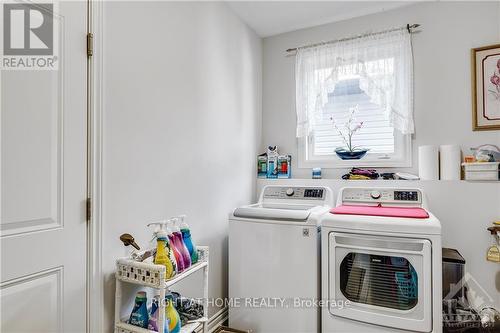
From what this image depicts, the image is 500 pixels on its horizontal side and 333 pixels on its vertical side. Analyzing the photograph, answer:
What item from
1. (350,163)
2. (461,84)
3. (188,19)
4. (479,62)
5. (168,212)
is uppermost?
(188,19)

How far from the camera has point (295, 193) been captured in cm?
243

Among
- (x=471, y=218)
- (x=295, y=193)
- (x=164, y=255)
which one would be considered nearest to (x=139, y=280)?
(x=164, y=255)

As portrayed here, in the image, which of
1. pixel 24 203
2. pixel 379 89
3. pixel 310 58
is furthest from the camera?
pixel 310 58

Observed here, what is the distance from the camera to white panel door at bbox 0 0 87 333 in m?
1.02

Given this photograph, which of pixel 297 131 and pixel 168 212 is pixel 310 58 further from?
pixel 168 212

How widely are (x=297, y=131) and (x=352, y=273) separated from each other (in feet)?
4.57

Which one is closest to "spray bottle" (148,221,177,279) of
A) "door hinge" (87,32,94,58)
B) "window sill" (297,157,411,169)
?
"door hinge" (87,32,94,58)

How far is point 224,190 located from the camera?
2.29 metres

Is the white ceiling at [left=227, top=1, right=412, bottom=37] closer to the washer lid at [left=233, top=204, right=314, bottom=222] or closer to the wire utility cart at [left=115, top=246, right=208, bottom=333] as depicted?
the washer lid at [left=233, top=204, right=314, bottom=222]

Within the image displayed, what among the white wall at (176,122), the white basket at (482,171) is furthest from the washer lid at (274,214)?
the white basket at (482,171)

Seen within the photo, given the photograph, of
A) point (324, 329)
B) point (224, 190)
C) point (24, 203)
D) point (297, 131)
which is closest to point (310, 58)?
point (297, 131)

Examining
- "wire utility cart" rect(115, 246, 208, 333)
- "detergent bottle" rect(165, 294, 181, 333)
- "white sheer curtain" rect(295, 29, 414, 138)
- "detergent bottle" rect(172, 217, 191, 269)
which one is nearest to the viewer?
"wire utility cart" rect(115, 246, 208, 333)

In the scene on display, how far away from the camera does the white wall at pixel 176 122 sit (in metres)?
1.38

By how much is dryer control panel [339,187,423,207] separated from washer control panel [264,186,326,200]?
7.3 inches
